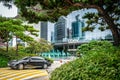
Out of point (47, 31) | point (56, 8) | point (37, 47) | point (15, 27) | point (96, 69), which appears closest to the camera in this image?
point (96, 69)

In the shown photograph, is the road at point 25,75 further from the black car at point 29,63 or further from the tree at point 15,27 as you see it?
the tree at point 15,27

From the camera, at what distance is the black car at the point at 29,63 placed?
990 inches

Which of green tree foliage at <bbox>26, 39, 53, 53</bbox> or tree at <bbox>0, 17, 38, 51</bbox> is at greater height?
tree at <bbox>0, 17, 38, 51</bbox>

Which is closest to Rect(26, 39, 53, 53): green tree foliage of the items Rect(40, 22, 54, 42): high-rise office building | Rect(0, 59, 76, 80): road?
Rect(40, 22, 54, 42): high-rise office building

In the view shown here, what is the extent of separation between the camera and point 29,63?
25.6 m

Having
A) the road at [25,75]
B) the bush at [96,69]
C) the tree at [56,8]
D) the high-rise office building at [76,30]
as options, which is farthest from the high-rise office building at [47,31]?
the bush at [96,69]

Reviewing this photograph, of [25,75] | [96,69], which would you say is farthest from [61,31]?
[96,69]

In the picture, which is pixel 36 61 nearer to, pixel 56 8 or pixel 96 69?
pixel 56 8

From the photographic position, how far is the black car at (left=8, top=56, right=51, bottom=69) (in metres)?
25.1

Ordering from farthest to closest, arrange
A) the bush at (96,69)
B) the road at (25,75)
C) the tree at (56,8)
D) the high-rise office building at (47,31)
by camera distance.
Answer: the high-rise office building at (47,31) < the road at (25,75) < the tree at (56,8) < the bush at (96,69)

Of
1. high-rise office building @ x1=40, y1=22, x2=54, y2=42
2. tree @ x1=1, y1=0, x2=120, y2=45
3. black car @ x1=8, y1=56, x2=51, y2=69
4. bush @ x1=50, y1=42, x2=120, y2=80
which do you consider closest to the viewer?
bush @ x1=50, y1=42, x2=120, y2=80

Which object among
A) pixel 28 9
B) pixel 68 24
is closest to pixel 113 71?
pixel 28 9

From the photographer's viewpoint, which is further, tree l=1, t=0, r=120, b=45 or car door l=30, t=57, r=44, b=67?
car door l=30, t=57, r=44, b=67

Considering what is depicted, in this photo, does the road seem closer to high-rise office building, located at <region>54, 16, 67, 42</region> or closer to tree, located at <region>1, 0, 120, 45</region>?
tree, located at <region>1, 0, 120, 45</region>
